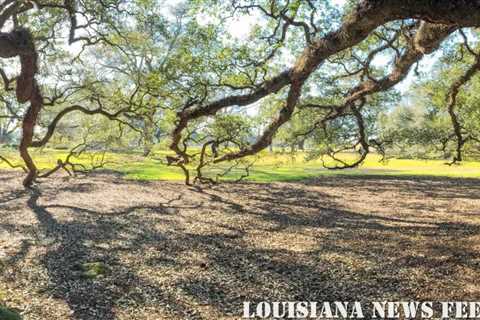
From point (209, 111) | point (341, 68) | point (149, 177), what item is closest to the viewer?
point (209, 111)

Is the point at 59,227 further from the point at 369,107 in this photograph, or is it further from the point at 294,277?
the point at 369,107

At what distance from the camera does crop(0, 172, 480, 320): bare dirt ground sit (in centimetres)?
712

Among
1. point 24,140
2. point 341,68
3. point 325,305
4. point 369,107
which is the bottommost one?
point 325,305

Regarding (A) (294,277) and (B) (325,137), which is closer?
(A) (294,277)

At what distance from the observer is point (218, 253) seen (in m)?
10.0

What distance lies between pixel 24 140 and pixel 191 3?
762 centimetres

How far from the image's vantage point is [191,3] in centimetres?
1541

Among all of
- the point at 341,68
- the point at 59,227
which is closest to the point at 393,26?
the point at 341,68

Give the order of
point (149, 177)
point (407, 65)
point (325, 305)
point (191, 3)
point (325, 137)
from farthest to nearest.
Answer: point (149, 177)
point (325, 137)
point (191, 3)
point (407, 65)
point (325, 305)

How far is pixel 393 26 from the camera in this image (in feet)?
54.5

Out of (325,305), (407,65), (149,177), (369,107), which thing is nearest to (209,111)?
(407,65)

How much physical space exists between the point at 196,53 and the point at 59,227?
28.2 feet

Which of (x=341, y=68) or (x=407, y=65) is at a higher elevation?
(x=341, y=68)

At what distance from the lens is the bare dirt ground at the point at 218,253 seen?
7.12m
